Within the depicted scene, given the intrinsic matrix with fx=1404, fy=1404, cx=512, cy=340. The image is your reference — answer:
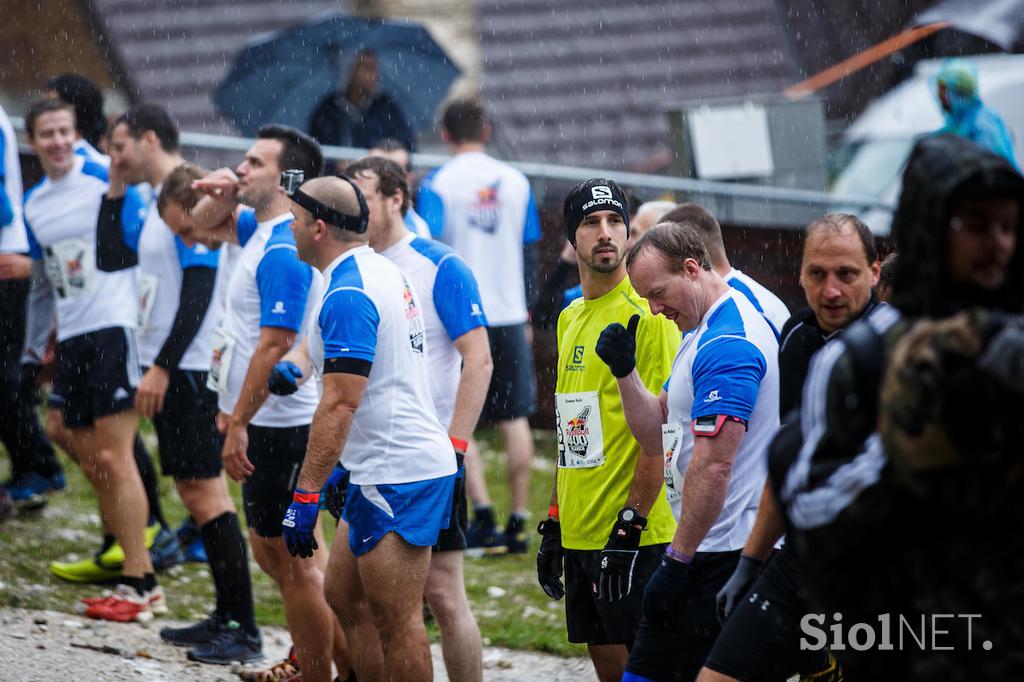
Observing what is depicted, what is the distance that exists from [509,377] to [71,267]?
8.77 ft

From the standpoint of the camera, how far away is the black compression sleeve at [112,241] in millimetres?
7668

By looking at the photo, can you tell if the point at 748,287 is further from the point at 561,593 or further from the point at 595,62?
the point at 595,62

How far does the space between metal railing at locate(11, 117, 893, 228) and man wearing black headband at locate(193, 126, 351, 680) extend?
4.30m

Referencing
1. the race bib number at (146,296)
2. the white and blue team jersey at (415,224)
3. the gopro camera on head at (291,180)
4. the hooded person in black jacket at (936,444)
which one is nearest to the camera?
the hooded person in black jacket at (936,444)

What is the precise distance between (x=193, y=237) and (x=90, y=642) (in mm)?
2019

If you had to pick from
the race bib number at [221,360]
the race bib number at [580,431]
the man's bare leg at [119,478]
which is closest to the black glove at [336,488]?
the race bib number at [580,431]

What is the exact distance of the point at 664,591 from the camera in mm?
4457

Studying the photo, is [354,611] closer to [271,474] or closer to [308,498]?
[308,498]

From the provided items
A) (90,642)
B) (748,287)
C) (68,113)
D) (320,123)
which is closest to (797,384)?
(748,287)

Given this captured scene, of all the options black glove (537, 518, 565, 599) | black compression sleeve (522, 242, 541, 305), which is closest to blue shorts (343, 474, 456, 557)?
black glove (537, 518, 565, 599)

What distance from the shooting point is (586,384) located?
17.1ft

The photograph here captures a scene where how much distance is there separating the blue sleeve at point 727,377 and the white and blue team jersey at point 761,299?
0.55 m

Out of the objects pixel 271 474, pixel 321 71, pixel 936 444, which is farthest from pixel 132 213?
pixel 936 444

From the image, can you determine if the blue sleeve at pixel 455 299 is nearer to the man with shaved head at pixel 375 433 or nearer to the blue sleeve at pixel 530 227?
the man with shaved head at pixel 375 433
